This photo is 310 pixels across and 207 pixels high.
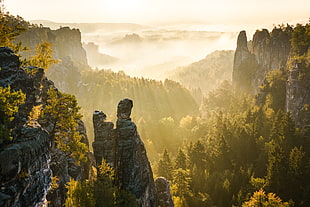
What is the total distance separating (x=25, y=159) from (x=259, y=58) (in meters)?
131

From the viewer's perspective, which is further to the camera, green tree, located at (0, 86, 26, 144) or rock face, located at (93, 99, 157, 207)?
rock face, located at (93, 99, 157, 207)

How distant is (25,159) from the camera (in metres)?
20.1

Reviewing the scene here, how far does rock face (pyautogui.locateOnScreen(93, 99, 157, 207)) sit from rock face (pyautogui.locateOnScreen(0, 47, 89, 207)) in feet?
22.5

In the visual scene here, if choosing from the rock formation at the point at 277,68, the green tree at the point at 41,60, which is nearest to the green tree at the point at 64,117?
the green tree at the point at 41,60

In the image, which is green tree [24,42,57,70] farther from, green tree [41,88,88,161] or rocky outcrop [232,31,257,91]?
rocky outcrop [232,31,257,91]

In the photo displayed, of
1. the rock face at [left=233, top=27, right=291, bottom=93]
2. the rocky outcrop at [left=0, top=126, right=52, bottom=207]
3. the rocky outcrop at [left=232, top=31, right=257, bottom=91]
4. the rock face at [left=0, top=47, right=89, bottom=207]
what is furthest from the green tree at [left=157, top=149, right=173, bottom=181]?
the rocky outcrop at [left=232, top=31, right=257, bottom=91]

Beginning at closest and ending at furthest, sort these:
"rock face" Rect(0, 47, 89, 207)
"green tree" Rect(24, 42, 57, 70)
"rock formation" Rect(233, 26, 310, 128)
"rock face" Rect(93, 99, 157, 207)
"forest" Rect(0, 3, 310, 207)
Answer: "rock face" Rect(0, 47, 89, 207) < "forest" Rect(0, 3, 310, 207) < "rock face" Rect(93, 99, 157, 207) < "green tree" Rect(24, 42, 57, 70) < "rock formation" Rect(233, 26, 310, 128)

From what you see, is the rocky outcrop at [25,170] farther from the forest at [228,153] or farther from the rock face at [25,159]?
the forest at [228,153]

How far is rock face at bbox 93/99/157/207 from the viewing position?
32919 mm

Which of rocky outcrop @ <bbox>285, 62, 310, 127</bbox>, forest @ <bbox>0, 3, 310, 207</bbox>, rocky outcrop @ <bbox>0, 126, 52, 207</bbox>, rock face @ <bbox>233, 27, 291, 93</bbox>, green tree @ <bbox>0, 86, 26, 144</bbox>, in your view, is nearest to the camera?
rocky outcrop @ <bbox>0, 126, 52, 207</bbox>

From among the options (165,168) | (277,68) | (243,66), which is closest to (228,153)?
(165,168)

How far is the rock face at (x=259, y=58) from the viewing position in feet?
349

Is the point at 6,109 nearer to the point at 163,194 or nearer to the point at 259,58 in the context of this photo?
the point at 163,194

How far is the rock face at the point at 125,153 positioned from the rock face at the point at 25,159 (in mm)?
6844
